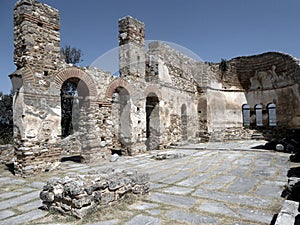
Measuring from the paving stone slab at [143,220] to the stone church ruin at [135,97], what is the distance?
14.3 feet

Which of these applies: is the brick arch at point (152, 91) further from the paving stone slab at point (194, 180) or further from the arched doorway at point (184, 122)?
the paving stone slab at point (194, 180)

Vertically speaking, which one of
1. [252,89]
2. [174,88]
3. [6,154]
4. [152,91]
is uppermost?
[252,89]

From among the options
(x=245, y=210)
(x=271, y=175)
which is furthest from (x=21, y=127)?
(x=271, y=175)

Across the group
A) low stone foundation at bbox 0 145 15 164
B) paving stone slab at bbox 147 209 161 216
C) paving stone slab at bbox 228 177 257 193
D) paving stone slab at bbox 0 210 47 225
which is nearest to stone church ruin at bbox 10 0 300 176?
low stone foundation at bbox 0 145 15 164

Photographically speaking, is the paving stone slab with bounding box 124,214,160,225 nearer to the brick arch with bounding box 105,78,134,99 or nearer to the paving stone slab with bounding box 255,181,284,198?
the paving stone slab with bounding box 255,181,284,198

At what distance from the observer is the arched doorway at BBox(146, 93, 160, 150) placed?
11.5 m

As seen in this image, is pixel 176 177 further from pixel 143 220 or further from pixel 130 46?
pixel 130 46

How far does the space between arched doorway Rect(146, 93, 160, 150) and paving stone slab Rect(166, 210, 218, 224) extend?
26.0 ft

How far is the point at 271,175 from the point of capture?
5785 mm

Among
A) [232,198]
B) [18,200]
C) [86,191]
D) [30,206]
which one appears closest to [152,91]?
[232,198]

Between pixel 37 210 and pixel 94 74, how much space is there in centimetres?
544

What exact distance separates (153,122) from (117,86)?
3030 mm

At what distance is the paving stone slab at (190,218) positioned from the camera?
3285mm

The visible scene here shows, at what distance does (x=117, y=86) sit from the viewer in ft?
30.8
